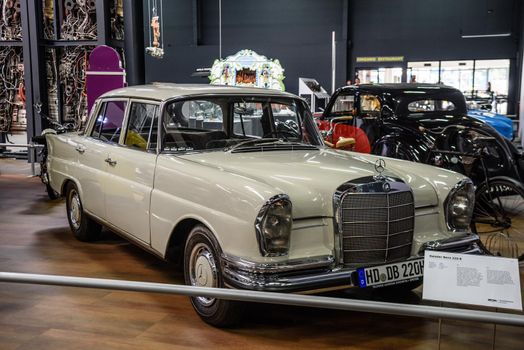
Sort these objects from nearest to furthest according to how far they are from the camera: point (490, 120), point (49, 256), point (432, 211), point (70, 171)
A: 1. point (432, 211)
2. point (49, 256)
3. point (70, 171)
4. point (490, 120)

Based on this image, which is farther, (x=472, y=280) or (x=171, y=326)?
(x=171, y=326)

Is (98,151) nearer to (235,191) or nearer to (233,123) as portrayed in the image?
(233,123)

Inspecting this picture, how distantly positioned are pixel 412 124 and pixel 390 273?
413cm

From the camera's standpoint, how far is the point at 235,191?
305cm

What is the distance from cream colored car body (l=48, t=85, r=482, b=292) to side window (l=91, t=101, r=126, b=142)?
11cm

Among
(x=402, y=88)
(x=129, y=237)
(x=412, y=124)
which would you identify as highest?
(x=402, y=88)

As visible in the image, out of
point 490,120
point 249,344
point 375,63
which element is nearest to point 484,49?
point 375,63

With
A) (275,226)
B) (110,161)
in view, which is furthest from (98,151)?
(275,226)

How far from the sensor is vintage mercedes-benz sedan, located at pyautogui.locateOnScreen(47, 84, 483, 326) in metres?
2.95

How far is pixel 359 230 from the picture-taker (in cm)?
309

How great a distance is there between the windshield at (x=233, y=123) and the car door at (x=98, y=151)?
2.59ft

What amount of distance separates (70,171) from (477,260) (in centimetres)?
389

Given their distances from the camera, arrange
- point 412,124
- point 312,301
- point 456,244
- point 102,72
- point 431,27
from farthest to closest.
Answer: point 431,27 < point 102,72 < point 412,124 < point 456,244 < point 312,301

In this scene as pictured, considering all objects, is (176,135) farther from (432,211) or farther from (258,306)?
(432,211)
